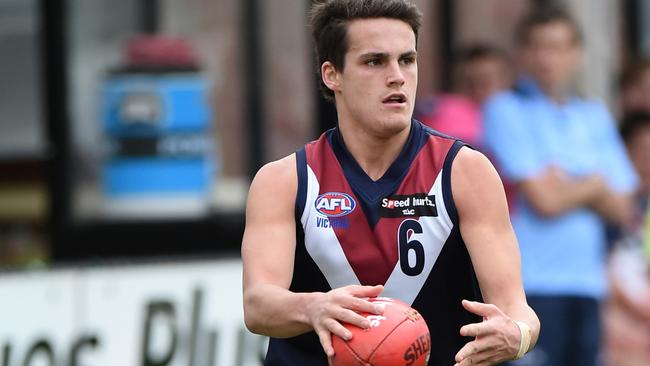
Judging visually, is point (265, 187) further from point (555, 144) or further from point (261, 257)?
point (555, 144)

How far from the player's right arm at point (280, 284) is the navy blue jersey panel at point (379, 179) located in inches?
7.3

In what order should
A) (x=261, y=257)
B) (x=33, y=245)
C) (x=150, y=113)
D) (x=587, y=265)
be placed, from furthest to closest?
(x=33, y=245)
(x=150, y=113)
(x=587, y=265)
(x=261, y=257)

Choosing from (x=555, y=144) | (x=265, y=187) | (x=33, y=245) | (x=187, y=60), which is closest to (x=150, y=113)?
(x=187, y=60)

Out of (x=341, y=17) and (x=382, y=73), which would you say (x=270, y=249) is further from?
(x=341, y=17)

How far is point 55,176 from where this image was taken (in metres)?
10.0

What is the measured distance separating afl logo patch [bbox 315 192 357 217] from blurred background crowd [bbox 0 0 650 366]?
340 cm

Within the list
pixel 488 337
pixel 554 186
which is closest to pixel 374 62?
pixel 488 337

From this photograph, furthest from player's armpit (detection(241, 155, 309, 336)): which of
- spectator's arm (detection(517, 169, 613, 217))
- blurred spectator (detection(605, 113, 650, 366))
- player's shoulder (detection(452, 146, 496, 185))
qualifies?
Answer: blurred spectator (detection(605, 113, 650, 366))

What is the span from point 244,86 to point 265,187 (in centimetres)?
459

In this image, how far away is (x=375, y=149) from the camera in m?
5.80

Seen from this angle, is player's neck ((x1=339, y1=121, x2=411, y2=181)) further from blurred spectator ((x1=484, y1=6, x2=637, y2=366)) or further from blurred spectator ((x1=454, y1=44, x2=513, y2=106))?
blurred spectator ((x1=454, y1=44, x2=513, y2=106))

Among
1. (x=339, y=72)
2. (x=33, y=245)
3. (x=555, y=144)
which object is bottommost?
(x=33, y=245)

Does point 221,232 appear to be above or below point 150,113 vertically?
below

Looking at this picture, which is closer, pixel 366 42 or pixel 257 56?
pixel 366 42
